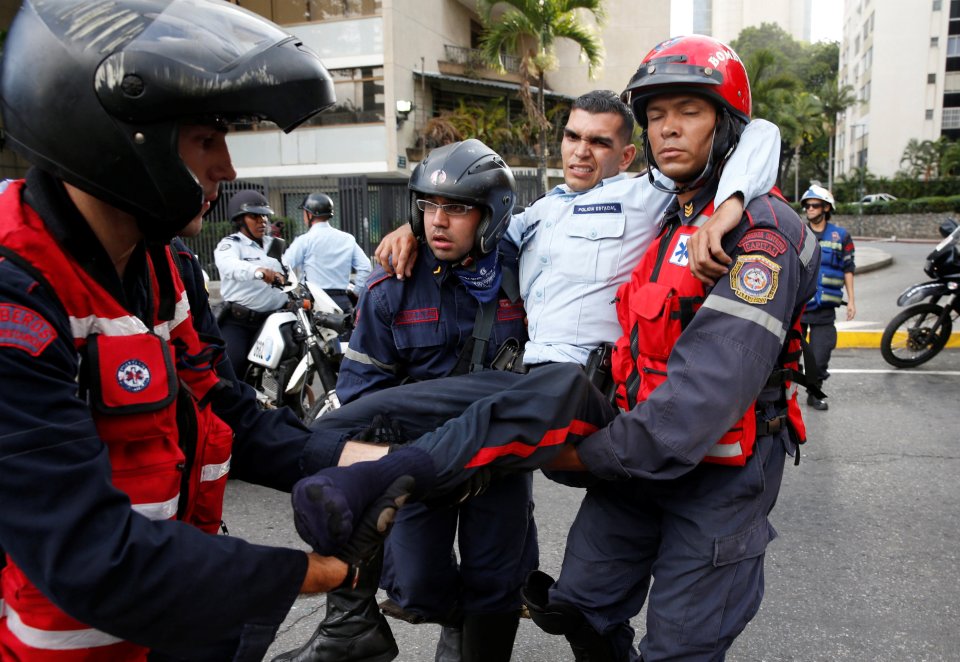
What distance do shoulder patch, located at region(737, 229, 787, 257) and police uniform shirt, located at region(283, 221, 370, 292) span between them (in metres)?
5.28

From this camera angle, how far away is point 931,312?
24.4ft

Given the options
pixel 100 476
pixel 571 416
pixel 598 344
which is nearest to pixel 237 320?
pixel 598 344

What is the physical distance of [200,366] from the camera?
1583 mm

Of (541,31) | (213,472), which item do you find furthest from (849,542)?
(541,31)

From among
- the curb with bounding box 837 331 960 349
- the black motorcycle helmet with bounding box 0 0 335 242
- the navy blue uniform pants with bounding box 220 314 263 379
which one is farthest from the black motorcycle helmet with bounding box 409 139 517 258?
the curb with bounding box 837 331 960 349

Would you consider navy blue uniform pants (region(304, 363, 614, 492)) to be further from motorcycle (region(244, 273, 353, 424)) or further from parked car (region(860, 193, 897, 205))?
parked car (region(860, 193, 897, 205))

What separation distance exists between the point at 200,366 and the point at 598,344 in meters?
1.21

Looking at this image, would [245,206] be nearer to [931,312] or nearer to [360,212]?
[931,312]

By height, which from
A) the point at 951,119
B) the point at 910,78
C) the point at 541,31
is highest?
the point at 910,78

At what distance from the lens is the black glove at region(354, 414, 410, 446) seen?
1.83m

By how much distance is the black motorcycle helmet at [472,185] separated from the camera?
248 cm

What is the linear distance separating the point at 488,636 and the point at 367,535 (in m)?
1.37

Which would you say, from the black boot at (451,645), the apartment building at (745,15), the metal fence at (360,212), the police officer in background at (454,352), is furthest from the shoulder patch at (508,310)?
the apartment building at (745,15)

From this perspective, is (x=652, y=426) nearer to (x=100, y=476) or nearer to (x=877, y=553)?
(x=100, y=476)
